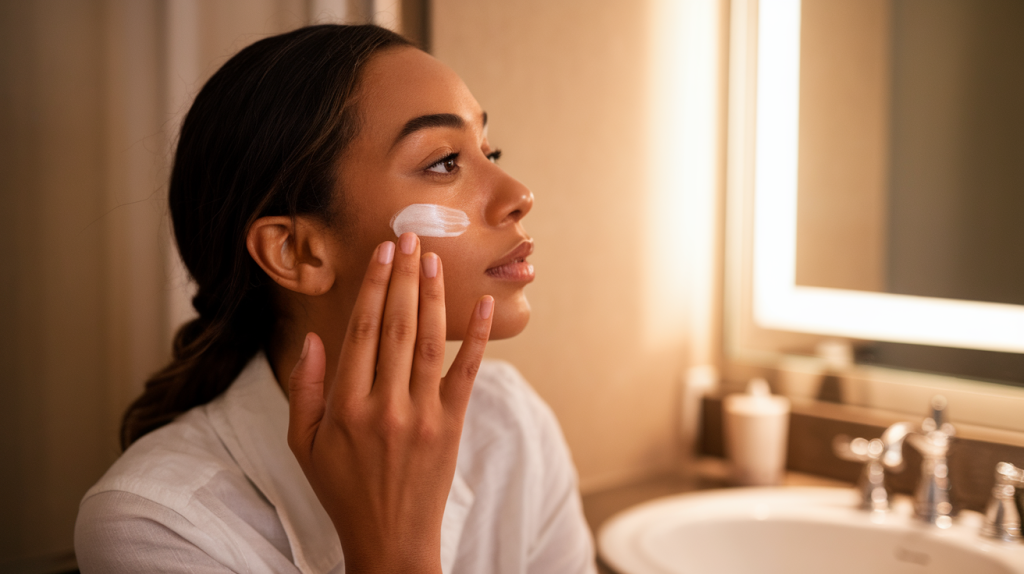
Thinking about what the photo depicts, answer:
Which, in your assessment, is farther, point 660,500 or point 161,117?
point 660,500

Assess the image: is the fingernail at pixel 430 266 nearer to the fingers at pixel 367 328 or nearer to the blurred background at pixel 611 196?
the fingers at pixel 367 328

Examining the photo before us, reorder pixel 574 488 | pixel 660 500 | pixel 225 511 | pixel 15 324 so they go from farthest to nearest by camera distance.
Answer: pixel 660 500, pixel 574 488, pixel 15 324, pixel 225 511

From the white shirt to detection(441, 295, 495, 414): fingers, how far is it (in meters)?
0.23

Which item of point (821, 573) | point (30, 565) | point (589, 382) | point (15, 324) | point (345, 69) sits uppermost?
point (345, 69)

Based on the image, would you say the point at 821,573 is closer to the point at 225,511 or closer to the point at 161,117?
the point at 225,511

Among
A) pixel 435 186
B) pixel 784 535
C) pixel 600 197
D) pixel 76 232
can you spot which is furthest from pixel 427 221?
pixel 784 535

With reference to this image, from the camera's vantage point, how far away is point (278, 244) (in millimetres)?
747

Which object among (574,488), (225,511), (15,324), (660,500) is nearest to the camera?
(225,511)

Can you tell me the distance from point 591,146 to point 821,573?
0.72 m

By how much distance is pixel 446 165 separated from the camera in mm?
751

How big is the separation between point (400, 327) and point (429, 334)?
0.03m

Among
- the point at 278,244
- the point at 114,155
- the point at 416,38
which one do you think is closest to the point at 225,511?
Result: the point at 278,244

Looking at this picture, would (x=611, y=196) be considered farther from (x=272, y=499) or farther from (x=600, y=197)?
(x=272, y=499)

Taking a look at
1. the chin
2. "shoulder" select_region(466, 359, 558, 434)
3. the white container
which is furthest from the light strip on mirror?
the chin
